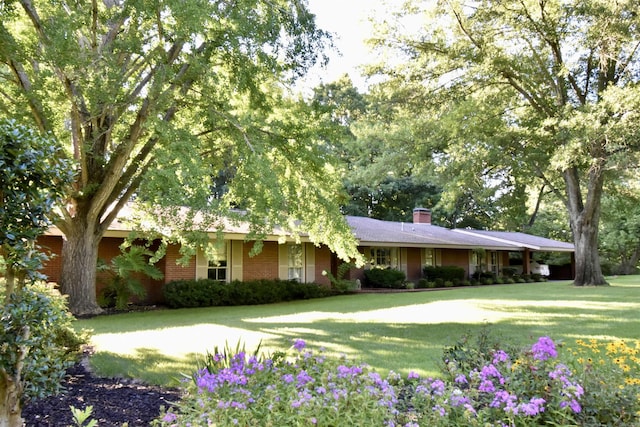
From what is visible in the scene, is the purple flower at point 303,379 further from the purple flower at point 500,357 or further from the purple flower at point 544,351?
the purple flower at point 544,351

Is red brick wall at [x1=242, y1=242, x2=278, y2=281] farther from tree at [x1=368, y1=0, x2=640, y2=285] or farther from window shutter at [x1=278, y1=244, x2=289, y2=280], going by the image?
tree at [x1=368, y1=0, x2=640, y2=285]

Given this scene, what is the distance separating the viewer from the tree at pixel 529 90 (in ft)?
55.4

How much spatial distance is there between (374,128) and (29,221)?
23.1 m

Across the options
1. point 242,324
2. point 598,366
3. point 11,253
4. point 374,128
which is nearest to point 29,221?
point 11,253

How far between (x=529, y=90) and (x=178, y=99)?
16082 millimetres

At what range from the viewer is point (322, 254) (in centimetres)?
2186

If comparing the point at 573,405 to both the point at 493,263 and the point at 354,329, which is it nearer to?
the point at 354,329

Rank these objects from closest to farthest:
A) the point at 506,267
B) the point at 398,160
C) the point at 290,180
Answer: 1. the point at 290,180
2. the point at 398,160
3. the point at 506,267

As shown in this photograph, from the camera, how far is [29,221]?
3.64 meters

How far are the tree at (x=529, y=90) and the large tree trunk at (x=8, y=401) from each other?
16885 millimetres

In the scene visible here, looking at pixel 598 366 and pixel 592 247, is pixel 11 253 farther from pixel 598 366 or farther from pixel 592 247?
pixel 592 247

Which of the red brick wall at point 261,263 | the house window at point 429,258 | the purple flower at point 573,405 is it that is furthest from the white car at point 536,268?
the purple flower at point 573,405

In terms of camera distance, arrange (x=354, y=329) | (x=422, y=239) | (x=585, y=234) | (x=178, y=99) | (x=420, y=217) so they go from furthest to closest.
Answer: (x=420, y=217) → (x=422, y=239) → (x=585, y=234) → (x=178, y=99) → (x=354, y=329)

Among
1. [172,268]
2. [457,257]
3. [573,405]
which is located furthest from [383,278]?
[573,405]
